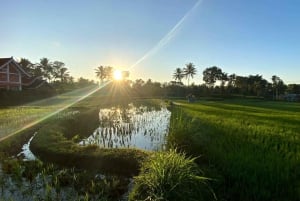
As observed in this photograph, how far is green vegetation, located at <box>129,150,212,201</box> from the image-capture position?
5383 mm

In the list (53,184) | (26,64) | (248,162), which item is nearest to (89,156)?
(53,184)

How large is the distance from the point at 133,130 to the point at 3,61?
1144 inches

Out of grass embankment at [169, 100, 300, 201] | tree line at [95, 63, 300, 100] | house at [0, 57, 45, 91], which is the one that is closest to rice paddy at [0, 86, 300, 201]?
grass embankment at [169, 100, 300, 201]

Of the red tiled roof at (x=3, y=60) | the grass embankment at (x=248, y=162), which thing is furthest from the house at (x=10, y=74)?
the grass embankment at (x=248, y=162)

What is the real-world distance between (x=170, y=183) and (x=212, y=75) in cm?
9457

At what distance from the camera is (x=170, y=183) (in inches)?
216

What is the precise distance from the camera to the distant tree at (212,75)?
9662 centimetres

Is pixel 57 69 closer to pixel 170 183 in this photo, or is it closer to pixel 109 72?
pixel 109 72

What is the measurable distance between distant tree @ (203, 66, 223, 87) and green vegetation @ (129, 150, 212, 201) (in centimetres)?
9321

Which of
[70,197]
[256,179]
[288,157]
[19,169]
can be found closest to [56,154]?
[19,169]

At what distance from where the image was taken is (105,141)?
13.1m

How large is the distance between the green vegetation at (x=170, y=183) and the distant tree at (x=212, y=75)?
93209 mm

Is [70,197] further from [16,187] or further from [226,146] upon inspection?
[226,146]

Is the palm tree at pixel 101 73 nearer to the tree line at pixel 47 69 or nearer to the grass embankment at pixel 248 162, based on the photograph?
the tree line at pixel 47 69
